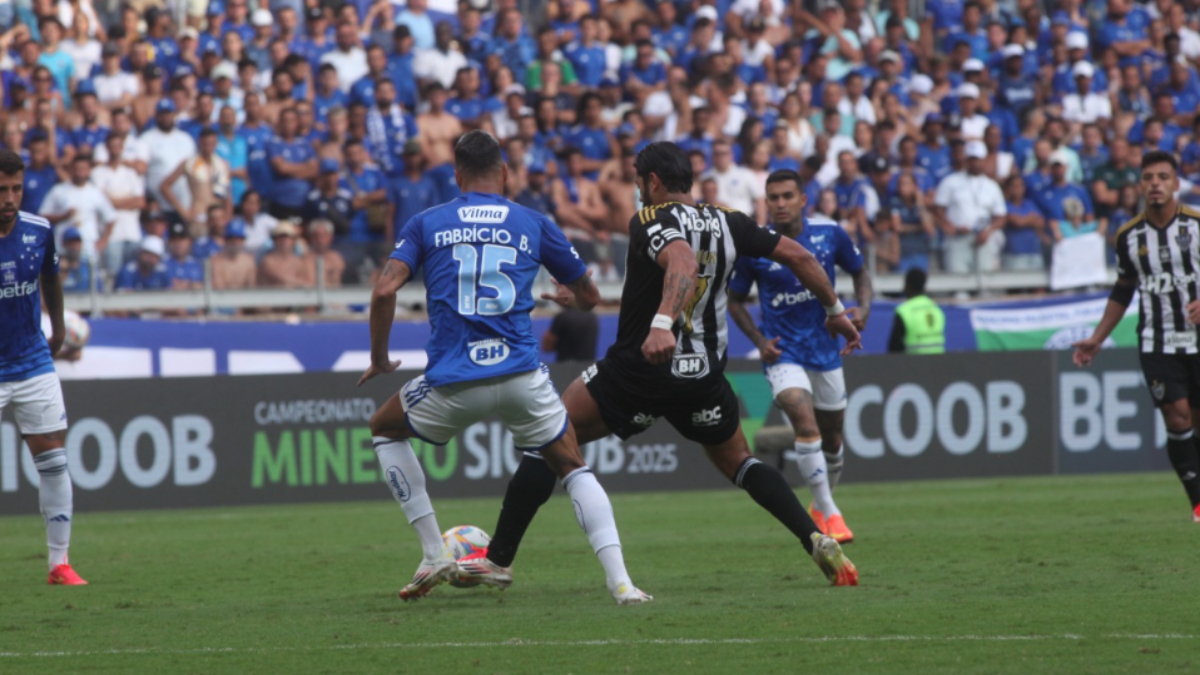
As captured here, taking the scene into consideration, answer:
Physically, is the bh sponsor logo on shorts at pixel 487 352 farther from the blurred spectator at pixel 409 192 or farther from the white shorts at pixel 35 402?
the blurred spectator at pixel 409 192

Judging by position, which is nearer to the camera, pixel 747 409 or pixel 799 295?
Result: pixel 799 295

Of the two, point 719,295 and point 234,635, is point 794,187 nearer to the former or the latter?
point 719,295

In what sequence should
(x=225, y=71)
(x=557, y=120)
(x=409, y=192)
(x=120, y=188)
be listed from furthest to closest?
(x=557, y=120), (x=225, y=71), (x=409, y=192), (x=120, y=188)

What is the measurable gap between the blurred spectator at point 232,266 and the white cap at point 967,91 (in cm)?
1060

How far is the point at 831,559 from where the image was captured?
833cm

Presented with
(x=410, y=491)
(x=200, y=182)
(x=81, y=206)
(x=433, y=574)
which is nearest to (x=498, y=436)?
(x=200, y=182)

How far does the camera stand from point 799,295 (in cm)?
1142

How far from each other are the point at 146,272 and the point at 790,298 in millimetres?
8585

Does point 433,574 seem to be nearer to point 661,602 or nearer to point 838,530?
point 661,602

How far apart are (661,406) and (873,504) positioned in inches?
267

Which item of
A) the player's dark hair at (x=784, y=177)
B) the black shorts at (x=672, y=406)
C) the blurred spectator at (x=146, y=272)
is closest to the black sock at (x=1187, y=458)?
the player's dark hair at (x=784, y=177)

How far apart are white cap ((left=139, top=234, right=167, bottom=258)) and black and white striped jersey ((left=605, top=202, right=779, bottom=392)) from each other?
33.3ft

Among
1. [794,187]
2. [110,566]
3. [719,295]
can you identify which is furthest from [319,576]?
[794,187]

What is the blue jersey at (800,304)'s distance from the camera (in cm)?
1135
